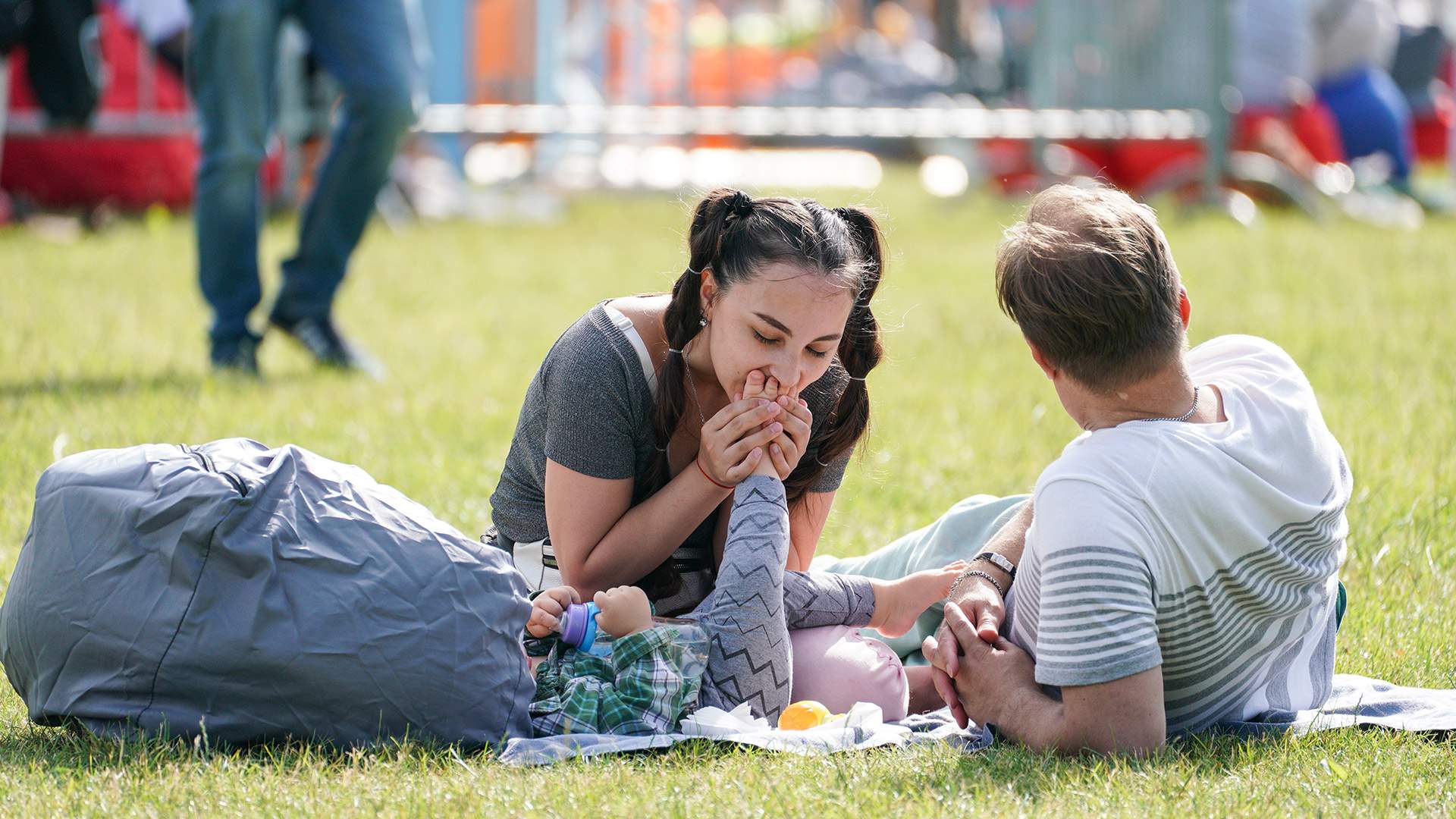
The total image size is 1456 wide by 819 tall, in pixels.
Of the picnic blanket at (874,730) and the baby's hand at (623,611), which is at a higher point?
the baby's hand at (623,611)

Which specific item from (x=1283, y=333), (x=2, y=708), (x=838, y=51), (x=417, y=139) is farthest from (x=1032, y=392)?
(x=838, y=51)

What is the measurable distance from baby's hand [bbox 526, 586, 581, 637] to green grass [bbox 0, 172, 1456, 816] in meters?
0.32

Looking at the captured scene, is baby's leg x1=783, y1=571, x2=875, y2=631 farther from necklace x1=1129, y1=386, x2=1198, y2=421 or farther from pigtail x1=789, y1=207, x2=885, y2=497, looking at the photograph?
necklace x1=1129, y1=386, x2=1198, y2=421

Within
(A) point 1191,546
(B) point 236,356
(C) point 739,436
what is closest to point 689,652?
(C) point 739,436

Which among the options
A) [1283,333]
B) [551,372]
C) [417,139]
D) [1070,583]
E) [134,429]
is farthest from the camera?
[417,139]

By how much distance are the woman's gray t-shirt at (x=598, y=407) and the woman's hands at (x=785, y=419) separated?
7.1 inches

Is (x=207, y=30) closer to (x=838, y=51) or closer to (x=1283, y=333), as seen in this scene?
(x=1283, y=333)

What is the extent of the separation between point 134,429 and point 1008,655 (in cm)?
309

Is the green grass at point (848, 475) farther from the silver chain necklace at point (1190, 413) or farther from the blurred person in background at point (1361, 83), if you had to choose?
the blurred person in background at point (1361, 83)

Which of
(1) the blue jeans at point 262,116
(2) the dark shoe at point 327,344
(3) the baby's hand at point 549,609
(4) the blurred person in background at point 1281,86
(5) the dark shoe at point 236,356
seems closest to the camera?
(3) the baby's hand at point 549,609

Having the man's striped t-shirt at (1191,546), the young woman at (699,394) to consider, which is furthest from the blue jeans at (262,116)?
the man's striped t-shirt at (1191,546)

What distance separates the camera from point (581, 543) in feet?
9.50

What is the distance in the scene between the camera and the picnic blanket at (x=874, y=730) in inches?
100

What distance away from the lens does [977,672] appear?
8.45ft
